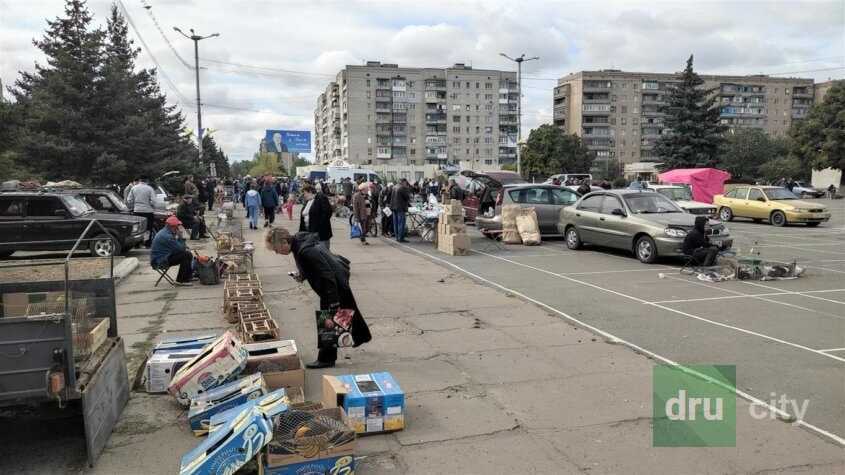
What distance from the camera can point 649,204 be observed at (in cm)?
1409

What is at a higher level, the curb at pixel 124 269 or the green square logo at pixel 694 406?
the curb at pixel 124 269

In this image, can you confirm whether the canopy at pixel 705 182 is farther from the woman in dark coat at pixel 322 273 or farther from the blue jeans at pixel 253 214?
the woman in dark coat at pixel 322 273

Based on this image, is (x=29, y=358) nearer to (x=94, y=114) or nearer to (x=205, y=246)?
(x=205, y=246)

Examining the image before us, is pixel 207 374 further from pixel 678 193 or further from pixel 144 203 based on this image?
pixel 678 193

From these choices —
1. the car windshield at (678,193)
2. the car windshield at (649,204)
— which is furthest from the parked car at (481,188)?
the car windshield at (649,204)

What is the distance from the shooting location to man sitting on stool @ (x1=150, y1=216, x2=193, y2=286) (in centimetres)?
1077

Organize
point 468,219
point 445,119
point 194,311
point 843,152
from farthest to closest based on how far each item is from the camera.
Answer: point 445,119 → point 843,152 → point 468,219 → point 194,311

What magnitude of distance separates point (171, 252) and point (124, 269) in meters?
2.24

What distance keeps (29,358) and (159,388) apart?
164cm

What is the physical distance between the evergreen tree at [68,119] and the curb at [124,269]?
1604 centimetres

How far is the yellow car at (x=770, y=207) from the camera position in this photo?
2206 centimetres

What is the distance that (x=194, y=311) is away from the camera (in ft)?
29.2

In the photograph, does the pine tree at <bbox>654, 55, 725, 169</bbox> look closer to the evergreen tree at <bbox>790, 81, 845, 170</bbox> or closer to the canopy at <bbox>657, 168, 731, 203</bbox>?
the evergreen tree at <bbox>790, 81, 845, 170</bbox>

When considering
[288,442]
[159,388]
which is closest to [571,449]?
[288,442]
